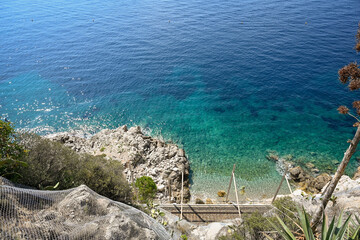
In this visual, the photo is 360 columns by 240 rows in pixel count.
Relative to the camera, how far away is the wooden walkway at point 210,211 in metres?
16.2

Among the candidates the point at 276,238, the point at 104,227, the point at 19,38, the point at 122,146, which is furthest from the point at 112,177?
the point at 19,38

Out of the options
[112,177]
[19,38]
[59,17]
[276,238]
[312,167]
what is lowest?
[312,167]

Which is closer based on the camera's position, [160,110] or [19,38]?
[160,110]

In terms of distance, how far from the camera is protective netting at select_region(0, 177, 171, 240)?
652cm

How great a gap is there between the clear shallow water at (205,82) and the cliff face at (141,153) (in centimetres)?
213

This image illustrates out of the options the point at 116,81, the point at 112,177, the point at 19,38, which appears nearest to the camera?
the point at 112,177

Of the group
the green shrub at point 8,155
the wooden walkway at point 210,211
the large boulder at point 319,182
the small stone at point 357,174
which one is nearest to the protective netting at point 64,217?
the green shrub at point 8,155

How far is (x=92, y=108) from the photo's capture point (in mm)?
31188

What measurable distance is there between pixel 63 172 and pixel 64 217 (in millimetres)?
4817

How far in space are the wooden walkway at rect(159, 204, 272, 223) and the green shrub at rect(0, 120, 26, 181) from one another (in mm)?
9861

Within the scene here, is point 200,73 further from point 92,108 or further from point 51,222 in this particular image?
point 51,222

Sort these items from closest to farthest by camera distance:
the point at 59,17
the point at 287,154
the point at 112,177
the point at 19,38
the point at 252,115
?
the point at 112,177, the point at 287,154, the point at 252,115, the point at 19,38, the point at 59,17

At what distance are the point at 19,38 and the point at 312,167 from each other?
209ft

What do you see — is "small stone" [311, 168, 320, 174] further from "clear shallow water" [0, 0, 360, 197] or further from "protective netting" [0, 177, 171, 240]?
"protective netting" [0, 177, 171, 240]
